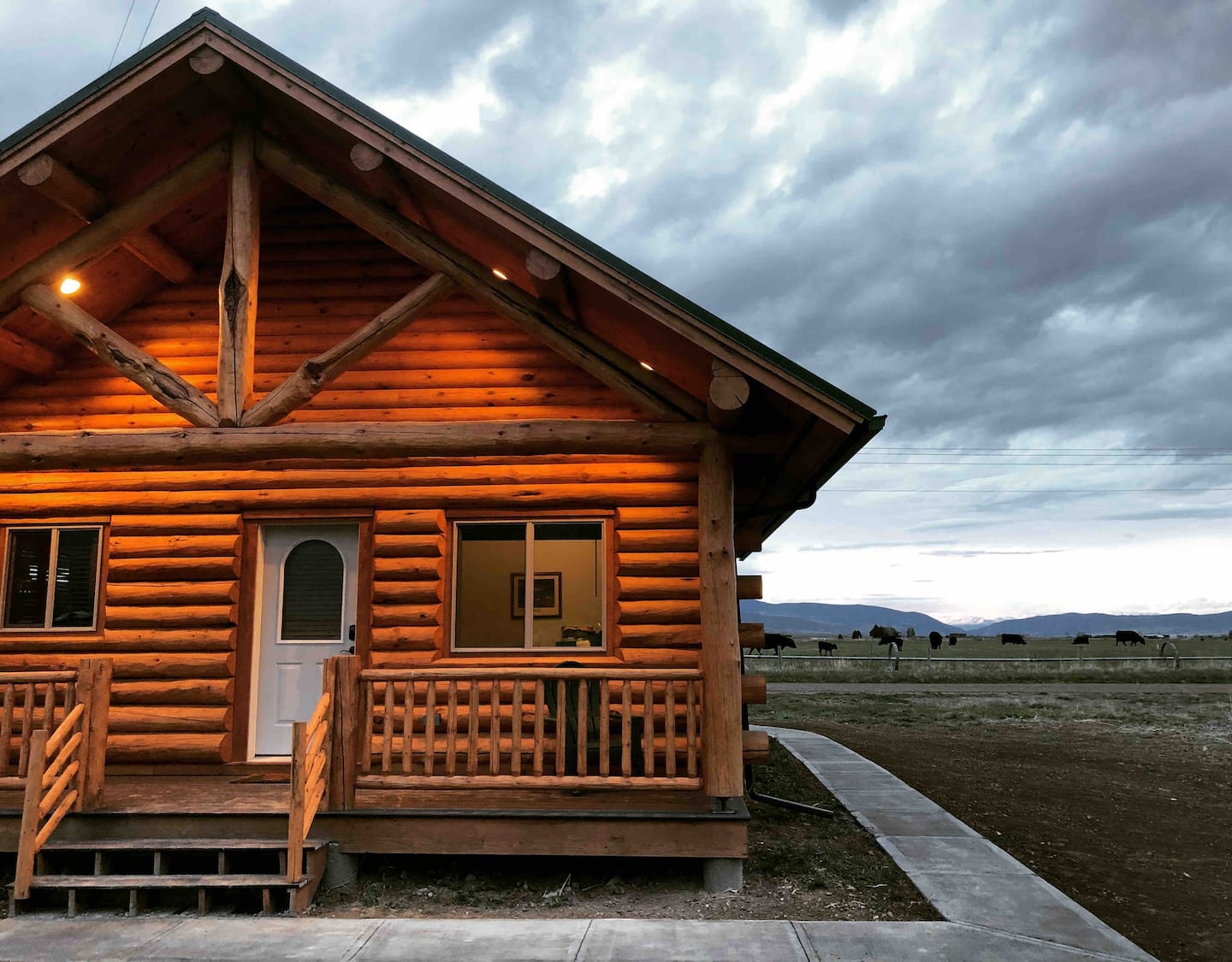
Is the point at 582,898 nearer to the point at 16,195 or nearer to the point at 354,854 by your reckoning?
the point at 354,854

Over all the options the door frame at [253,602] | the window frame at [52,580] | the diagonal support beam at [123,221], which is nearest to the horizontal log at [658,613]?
the door frame at [253,602]

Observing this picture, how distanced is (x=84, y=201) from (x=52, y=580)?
3804mm

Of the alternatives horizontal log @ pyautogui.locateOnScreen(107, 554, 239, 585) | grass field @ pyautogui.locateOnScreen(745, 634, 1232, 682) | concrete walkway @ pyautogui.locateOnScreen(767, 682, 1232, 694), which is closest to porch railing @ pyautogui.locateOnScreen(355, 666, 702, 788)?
horizontal log @ pyautogui.locateOnScreen(107, 554, 239, 585)

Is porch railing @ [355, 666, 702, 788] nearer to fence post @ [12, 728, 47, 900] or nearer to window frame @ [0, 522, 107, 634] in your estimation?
fence post @ [12, 728, 47, 900]

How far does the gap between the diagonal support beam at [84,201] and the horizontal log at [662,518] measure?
5128 millimetres

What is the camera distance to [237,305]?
793 centimetres

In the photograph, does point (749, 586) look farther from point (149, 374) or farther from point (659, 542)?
point (149, 374)

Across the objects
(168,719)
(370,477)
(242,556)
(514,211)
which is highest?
(514,211)

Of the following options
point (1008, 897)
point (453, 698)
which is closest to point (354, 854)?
point (453, 698)

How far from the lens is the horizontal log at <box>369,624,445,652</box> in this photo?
9.11 m

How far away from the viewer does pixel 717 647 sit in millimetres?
7434

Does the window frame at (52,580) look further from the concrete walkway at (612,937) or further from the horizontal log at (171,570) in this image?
the concrete walkway at (612,937)

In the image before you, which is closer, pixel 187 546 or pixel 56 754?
pixel 56 754

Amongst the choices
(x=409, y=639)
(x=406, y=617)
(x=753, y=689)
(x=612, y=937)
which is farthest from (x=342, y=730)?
(x=753, y=689)
